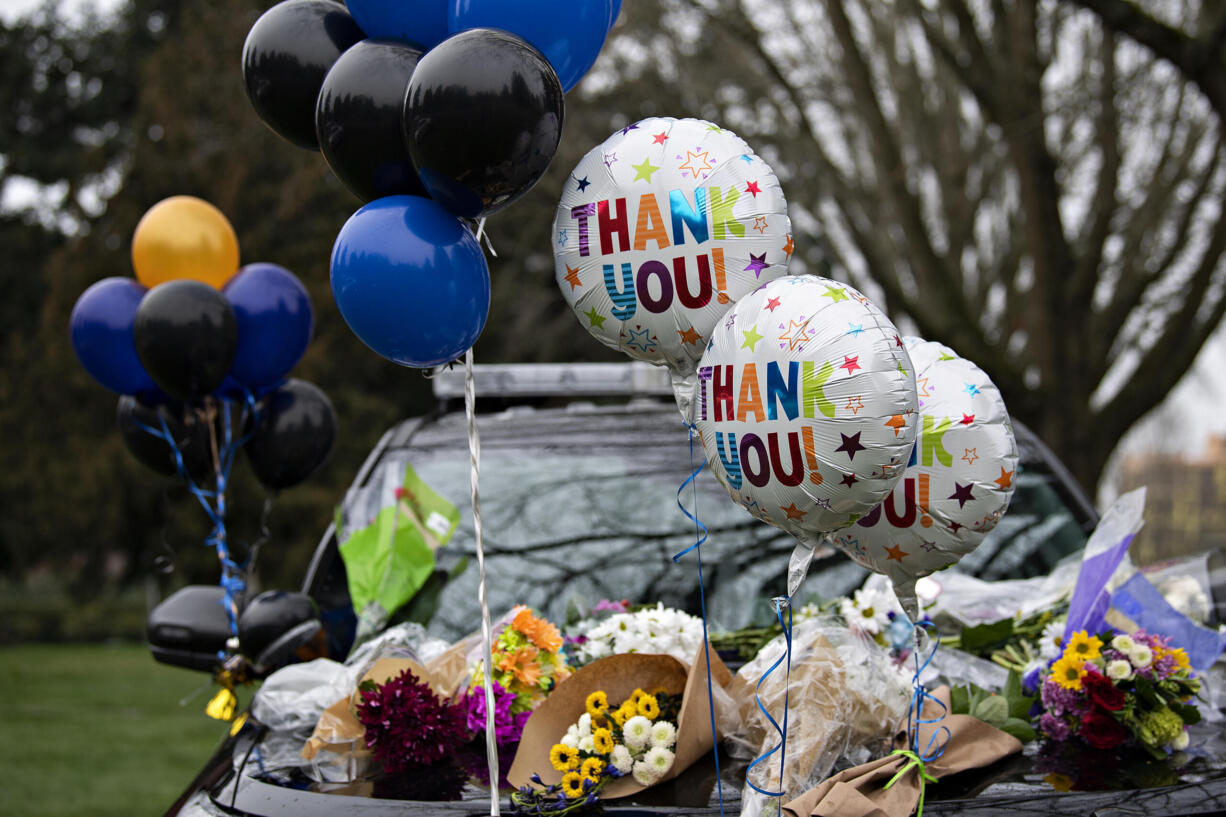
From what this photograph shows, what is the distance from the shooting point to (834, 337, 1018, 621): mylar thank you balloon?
2223 mm

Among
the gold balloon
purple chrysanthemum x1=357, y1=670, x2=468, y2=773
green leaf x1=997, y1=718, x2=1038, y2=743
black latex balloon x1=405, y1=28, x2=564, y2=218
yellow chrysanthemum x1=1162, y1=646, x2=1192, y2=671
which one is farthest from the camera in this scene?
the gold balloon

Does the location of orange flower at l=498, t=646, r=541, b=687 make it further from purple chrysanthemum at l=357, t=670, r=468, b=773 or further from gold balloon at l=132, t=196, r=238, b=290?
gold balloon at l=132, t=196, r=238, b=290

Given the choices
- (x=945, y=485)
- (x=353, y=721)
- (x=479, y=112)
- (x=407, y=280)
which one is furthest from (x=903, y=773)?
(x=479, y=112)

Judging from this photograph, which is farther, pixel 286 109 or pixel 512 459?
pixel 512 459

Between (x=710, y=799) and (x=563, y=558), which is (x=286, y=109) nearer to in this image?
(x=563, y=558)

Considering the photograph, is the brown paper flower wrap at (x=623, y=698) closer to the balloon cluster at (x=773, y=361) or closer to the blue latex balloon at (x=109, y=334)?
the balloon cluster at (x=773, y=361)

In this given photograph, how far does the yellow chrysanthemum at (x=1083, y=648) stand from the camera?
2.54 metres

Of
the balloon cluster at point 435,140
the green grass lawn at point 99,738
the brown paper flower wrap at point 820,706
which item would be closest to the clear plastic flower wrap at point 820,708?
the brown paper flower wrap at point 820,706

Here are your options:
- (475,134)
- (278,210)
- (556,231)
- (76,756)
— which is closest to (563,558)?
(556,231)

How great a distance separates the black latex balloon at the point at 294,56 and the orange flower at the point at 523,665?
1289 mm

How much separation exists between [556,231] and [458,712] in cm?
103

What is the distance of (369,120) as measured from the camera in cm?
221

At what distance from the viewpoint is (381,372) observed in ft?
56.6

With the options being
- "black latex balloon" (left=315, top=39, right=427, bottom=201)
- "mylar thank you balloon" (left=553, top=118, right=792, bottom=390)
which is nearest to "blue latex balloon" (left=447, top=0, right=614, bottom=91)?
"black latex balloon" (left=315, top=39, right=427, bottom=201)
